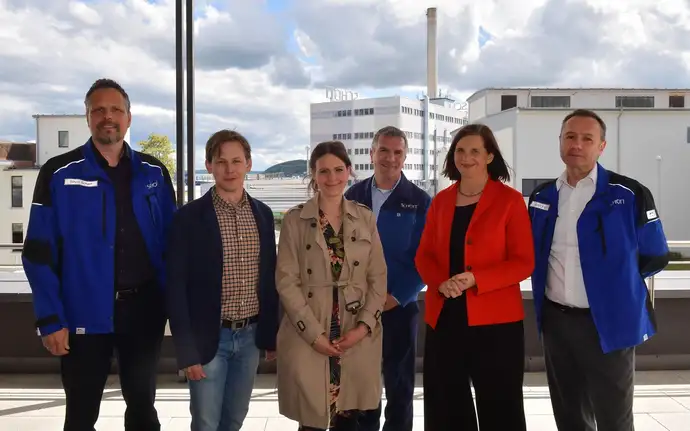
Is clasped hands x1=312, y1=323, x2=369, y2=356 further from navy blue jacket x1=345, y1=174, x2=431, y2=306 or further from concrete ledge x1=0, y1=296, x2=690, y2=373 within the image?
concrete ledge x1=0, y1=296, x2=690, y2=373

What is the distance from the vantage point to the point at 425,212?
7.75 feet

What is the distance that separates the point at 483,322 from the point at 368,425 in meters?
0.78

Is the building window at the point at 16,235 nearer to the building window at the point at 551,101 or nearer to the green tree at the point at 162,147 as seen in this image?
the green tree at the point at 162,147

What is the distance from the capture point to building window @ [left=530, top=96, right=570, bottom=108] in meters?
16.0

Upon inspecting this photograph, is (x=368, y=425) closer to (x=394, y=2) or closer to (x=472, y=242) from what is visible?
(x=472, y=242)

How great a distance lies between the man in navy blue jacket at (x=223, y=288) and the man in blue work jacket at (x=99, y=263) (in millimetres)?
195

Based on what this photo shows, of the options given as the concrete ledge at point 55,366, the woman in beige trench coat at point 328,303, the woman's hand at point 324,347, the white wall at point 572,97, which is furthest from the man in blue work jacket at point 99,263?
the white wall at point 572,97

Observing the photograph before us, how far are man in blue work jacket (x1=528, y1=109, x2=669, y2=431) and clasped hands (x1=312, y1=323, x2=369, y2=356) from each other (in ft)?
2.57

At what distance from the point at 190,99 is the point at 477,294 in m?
2.60

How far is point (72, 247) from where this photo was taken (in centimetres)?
191

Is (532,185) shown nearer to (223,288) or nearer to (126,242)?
(223,288)

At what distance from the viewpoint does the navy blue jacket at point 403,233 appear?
2299 mm

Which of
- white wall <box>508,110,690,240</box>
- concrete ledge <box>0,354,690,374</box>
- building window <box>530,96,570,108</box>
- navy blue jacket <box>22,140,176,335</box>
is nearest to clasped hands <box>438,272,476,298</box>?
navy blue jacket <box>22,140,176,335</box>

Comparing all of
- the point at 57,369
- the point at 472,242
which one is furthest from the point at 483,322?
the point at 57,369
